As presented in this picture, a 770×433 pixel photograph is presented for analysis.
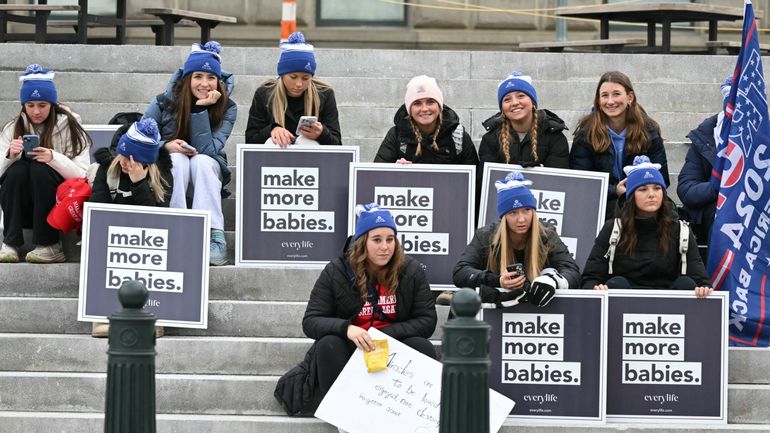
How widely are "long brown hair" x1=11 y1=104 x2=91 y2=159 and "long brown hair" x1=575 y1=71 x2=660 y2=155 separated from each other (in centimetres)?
303

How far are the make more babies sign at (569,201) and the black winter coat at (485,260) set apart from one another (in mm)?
706

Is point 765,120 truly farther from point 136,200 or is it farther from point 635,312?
point 136,200

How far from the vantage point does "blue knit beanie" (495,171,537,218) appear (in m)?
9.48

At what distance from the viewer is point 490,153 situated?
10805 millimetres

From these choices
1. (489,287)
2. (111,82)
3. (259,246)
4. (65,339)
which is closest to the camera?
(489,287)

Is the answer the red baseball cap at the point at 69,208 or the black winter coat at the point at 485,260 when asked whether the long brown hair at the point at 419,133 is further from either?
the red baseball cap at the point at 69,208

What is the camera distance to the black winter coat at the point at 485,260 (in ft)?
30.9

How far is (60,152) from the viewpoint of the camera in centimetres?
1092

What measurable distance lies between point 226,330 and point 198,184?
0.97 m

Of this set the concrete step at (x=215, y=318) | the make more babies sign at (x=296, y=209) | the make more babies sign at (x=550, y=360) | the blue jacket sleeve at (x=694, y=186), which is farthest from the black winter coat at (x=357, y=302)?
the blue jacket sleeve at (x=694, y=186)

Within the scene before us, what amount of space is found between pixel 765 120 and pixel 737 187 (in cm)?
42

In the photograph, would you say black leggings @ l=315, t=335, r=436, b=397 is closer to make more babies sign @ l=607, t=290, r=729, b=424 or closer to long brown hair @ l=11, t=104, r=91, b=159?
make more babies sign @ l=607, t=290, r=729, b=424

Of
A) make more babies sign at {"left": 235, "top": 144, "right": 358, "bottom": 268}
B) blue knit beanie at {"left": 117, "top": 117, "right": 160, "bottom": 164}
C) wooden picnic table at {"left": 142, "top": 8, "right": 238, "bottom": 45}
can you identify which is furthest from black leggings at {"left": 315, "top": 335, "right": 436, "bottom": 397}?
wooden picnic table at {"left": 142, "top": 8, "right": 238, "bottom": 45}

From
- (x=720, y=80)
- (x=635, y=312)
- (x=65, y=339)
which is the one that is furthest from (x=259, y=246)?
(x=720, y=80)
